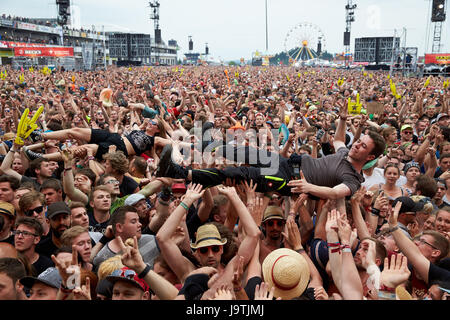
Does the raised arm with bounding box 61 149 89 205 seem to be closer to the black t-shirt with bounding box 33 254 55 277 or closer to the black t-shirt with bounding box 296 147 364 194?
the black t-shirt with bounding box 33 254 55 277

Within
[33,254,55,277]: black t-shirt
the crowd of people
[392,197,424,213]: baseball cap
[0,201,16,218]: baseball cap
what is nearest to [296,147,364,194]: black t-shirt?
the crowd of people

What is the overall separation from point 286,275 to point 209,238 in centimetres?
79

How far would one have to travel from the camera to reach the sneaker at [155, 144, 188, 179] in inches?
160

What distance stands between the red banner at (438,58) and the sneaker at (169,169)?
45232 mm

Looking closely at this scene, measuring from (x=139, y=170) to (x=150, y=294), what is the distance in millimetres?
3249

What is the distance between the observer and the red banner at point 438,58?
41384 mm

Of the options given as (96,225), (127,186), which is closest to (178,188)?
(96,225)

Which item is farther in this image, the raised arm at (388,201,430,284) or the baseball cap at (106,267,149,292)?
the raised arm at (388,201,430,284)

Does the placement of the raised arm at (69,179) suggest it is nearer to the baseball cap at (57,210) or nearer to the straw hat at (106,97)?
the baseball cap at (57,210)

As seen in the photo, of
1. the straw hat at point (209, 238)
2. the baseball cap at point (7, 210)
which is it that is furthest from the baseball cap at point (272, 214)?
the baseball cap at point (7, 210)

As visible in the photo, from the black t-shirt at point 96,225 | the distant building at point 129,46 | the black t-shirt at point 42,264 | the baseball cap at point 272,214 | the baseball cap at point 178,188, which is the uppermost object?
the distant building at point 129,46

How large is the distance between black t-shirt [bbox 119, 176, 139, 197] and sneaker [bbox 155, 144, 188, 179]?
0.97 meters

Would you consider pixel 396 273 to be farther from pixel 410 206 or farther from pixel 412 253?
pixel 410 206

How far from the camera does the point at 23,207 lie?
13.3ft
